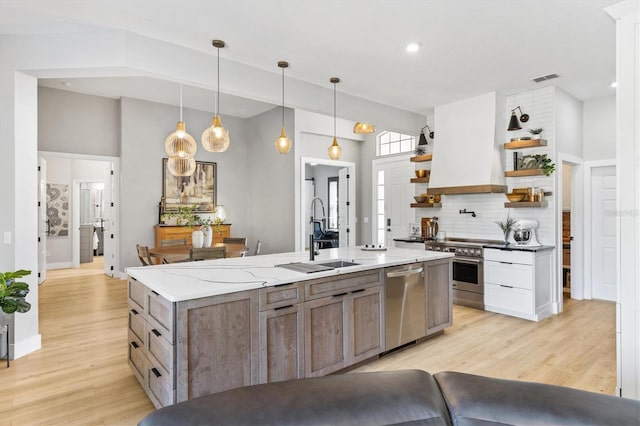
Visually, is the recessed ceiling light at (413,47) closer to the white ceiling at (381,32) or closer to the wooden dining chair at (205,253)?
the white ceiling at (381,32)

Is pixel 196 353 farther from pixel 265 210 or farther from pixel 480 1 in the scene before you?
pixel 265 210

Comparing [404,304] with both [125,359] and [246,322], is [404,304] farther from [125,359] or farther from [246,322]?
[125,359]

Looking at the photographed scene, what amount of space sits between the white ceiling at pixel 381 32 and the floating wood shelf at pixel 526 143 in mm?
723

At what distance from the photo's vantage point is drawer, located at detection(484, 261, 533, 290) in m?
4.47

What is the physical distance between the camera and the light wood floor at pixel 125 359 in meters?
2.48

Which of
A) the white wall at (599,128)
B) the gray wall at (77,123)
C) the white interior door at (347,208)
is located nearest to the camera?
the white wall at (599,128)

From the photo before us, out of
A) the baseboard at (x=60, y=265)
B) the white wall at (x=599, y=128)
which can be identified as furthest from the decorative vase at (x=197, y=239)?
the white wall at (x=599, y=128)

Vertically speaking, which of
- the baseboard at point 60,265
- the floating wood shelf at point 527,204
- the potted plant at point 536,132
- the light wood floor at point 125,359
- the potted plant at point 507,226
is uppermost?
the potted plant at point 536,132

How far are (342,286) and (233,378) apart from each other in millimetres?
1028

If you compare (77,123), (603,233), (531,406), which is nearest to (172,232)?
(77,123)

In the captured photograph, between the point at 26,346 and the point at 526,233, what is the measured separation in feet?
18.7

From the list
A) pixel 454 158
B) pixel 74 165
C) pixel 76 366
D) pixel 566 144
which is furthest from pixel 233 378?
pixel 74 165

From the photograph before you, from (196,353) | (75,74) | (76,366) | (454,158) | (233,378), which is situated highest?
(75,74)

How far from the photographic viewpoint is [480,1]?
2814 millimetres
